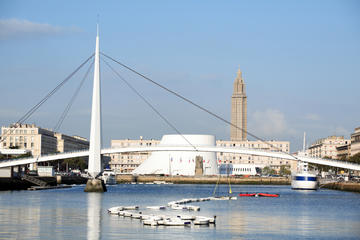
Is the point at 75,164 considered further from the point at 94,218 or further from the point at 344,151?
the point at 94,218

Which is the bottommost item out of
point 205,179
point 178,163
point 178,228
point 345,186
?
point 178,228

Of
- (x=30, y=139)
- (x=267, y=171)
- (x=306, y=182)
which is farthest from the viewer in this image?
(x=267, y=171)

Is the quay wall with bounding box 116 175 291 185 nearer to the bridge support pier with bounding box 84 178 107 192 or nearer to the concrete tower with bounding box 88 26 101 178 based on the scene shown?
the bridge support pier with bounding box 84 178 107 192

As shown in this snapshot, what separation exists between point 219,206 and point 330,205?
7.70 m

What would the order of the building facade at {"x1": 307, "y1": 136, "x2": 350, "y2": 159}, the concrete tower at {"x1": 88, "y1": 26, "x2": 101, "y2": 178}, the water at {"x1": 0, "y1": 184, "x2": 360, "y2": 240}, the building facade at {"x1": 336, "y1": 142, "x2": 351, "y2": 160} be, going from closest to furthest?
the water at {"x1": 0, "y1": 184, "x2": 360, "y2": 240}, the concrete tower at {"x1": 88, "y1": 26, "x2": 101, "y2": 178}, the building facade at {"x1": 336, "y1": 142, "x2": 351, "y2": 160}, the building facade at {"x1": 307, "y1": 136, "x2": 350, "y2": 159}

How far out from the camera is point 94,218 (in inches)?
1432

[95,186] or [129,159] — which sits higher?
[129,159]

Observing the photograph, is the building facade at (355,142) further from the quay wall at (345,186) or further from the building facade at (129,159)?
the building facade at (129,159)

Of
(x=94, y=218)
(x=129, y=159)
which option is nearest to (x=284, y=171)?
(x=129, y=159)

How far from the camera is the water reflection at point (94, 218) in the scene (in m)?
29.4

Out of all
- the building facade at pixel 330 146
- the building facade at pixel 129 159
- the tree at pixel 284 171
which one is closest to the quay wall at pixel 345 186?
the tree at pixel 284 171

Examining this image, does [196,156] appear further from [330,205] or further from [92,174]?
[330,205]

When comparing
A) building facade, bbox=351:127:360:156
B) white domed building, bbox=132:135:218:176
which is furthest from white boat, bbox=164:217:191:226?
building facade, bbox=351:127:360:156

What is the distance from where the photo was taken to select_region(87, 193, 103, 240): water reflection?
29.4 metres
